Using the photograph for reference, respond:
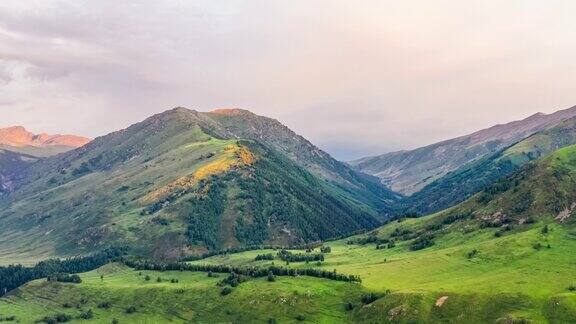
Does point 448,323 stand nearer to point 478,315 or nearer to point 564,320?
point 478,315

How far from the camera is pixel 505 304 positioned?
199 meters

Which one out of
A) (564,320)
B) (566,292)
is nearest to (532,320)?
(564,320)

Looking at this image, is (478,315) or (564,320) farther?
(478,315)

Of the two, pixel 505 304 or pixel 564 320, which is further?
pixel 505 304

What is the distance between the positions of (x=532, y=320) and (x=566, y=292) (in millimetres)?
23972

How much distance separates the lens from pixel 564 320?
18188 cm

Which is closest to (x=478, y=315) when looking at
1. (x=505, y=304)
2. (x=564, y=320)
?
(x=505, y=304)

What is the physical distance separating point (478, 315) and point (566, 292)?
1285 inches

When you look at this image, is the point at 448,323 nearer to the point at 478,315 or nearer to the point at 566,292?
the point at 478,315

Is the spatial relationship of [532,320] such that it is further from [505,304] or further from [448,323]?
[448,323]

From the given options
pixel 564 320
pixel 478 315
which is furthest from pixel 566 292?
pixel 478 315

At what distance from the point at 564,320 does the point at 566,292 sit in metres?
20.1

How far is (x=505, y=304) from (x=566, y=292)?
73.1ft

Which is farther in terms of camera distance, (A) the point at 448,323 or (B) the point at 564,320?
(A) the point at 448,323
